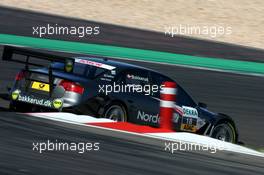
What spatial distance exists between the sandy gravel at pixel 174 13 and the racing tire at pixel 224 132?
1524 centimetres

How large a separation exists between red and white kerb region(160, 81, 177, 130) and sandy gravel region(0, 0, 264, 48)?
1638 centimetres

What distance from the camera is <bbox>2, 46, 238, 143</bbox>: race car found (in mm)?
13125

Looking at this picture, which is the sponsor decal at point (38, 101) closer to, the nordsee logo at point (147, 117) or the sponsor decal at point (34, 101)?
the sponsor decal at point (34, 101)

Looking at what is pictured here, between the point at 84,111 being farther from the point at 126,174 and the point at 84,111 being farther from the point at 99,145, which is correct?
the point at 126,174

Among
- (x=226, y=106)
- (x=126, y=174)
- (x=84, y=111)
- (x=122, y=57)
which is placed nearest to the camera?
(x=126, y=174)

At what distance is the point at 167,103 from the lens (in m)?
13.4

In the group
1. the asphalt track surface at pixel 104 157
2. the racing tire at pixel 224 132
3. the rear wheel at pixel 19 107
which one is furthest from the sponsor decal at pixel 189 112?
the rear wheel at pixel 19 107

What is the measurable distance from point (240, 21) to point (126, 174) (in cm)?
2388

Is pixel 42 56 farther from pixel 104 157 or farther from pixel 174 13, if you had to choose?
pixel 174 13

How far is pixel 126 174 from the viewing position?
31.2 feet

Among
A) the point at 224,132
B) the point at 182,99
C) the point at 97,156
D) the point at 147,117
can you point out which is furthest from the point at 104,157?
the point at 224,132

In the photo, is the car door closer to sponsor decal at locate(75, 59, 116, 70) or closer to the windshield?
sponsor decal at locate(75, 59, 116, 70)

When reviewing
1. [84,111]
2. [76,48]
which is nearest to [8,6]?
[76,48]

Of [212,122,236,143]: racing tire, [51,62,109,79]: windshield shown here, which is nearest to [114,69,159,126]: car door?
[51,62,109,79]: windshield
